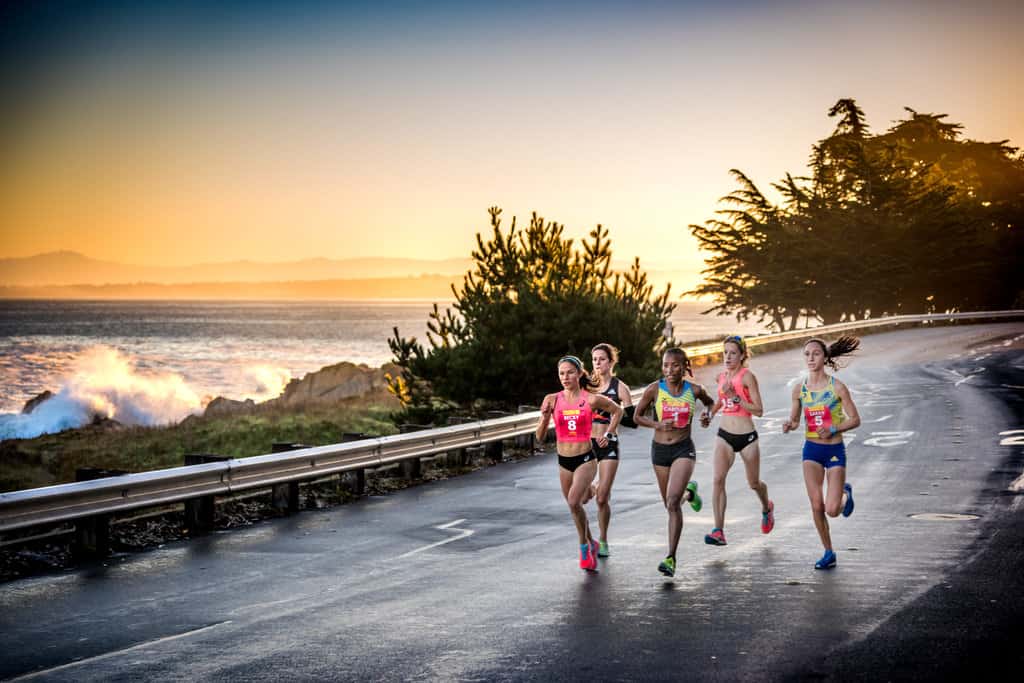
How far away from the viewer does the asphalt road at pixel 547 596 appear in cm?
688

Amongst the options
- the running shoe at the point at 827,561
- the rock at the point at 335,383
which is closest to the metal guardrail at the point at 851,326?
the running shoe at the point at 827,561

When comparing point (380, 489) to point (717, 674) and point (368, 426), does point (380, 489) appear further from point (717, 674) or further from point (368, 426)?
point (368, 426)

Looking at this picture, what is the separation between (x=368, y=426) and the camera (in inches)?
1232

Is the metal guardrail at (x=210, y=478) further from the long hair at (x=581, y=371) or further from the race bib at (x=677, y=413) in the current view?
the race bib at (x=677, y=413)

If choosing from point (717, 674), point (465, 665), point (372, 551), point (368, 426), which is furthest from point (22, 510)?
point (368, 426)

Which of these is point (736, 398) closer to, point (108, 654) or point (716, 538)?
point (716, 538)

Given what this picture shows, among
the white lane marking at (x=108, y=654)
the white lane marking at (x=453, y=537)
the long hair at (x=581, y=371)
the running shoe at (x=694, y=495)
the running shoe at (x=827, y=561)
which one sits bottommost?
the white lane marking at (x=453, y=537)

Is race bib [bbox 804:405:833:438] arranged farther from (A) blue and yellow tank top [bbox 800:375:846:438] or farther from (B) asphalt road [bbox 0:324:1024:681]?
(B) asphalt road [bbox 0:324:1024:681]

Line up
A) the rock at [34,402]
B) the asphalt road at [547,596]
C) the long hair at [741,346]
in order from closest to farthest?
1. the asphalt road at [547,596]
2. the long hair at [741,346]
3. the rock at [34,402]

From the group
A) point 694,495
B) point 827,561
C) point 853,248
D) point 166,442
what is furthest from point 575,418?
point 853,248

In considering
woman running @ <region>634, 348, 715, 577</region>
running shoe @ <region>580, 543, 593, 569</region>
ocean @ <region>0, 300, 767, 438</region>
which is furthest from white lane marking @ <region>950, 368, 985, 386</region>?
ocean @ <region>0, 300, 767, 438</region>

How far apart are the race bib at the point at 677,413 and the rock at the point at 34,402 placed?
52761mm

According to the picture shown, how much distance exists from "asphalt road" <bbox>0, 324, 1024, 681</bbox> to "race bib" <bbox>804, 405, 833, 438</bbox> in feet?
3.77

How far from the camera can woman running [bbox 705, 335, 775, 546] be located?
33.8 ft
